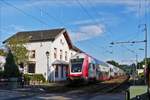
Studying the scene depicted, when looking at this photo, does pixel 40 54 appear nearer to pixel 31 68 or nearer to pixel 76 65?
pixel 31 68

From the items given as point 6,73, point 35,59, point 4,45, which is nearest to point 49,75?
point 35,59

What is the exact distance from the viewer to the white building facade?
199 feet

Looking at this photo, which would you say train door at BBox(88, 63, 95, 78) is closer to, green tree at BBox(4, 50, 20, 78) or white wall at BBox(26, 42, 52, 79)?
green tree at BBox(4, 50, 20, 78)

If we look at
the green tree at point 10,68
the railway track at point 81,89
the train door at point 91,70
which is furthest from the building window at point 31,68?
the train door at point 91,70

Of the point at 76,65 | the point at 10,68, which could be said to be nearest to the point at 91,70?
the point at 76,65

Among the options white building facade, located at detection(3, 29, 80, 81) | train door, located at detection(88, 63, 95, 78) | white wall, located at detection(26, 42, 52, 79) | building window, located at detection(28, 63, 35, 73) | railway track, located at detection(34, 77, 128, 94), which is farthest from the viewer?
building window, located at detection(28, 63, 35, 73)

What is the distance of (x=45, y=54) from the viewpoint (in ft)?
199

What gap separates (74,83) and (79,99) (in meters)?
18.5

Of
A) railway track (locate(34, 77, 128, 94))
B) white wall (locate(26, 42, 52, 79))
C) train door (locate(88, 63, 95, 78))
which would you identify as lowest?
railway track (locate(34, 77, 128, 94))

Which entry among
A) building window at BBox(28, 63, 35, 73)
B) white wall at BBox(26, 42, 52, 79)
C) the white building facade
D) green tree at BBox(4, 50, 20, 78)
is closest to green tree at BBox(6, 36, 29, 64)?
the white building facade

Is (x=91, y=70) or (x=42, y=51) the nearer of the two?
(x=91, y=70)

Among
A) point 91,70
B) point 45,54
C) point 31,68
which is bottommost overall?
point 91,70

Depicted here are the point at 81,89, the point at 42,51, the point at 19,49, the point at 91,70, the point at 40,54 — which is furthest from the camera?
the point at 40,54

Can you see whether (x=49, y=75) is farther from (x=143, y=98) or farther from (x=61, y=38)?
(x=143, y=98)
